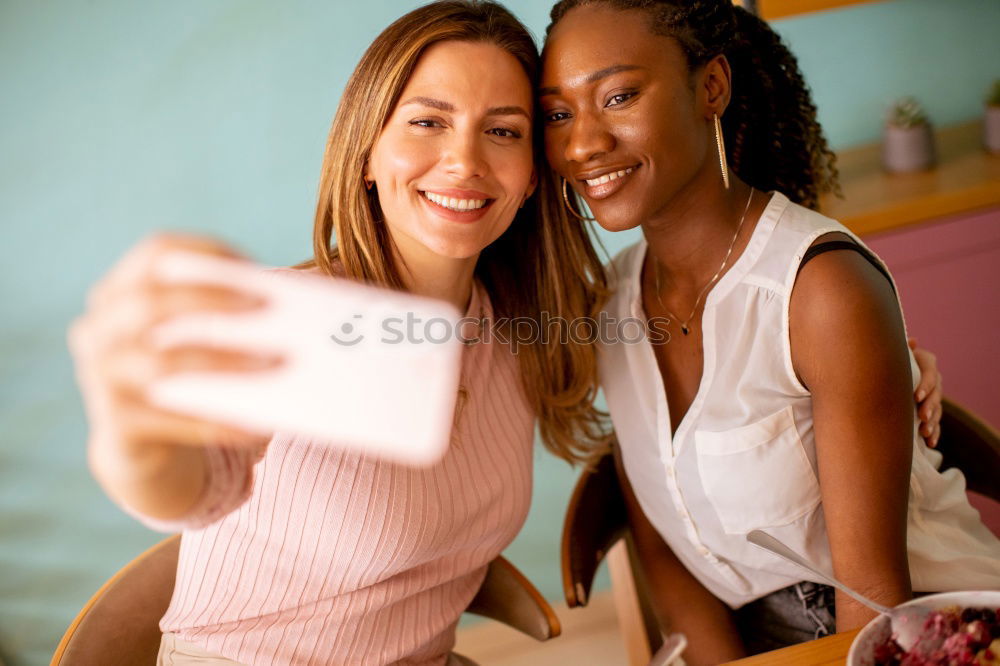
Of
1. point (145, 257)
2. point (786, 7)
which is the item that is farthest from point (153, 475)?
point (786, 7)

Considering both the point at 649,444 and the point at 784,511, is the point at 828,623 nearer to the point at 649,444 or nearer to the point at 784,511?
the point at 784,511

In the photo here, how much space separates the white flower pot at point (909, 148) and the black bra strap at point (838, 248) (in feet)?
3.47

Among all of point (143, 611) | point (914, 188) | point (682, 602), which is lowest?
point (682, 602)

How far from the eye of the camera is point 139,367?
610mm

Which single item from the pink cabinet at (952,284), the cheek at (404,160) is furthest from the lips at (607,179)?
the pink cabinet at (952,284)

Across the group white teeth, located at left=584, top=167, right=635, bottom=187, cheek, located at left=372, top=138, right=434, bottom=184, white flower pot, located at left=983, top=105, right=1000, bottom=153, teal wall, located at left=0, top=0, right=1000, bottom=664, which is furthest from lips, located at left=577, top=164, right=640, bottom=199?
white flower pot, located at left=983, top=105, right=1000, bottom=153

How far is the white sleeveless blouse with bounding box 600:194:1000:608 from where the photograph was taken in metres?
1.06

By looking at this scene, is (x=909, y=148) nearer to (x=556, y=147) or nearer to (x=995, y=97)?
(x=995, y=97)

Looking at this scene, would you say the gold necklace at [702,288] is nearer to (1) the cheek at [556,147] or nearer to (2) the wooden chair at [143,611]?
(1) the cheek at [556,147]

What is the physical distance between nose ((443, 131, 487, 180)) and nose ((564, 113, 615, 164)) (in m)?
0.12

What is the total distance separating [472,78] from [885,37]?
1435mm

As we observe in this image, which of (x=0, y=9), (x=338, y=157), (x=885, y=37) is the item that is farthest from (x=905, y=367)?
(x=0, y=9)

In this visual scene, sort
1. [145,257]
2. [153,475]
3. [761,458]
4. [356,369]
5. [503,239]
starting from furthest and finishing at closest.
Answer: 1. [503,239]
2. [356,369]
3. [761,458]
4. [153,475]
5. [145,257]

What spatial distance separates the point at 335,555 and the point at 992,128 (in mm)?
1819
